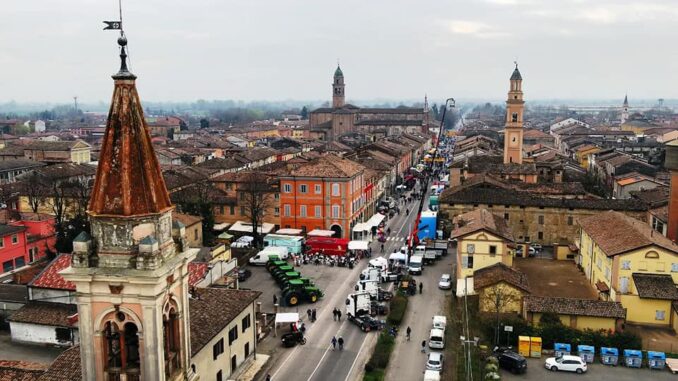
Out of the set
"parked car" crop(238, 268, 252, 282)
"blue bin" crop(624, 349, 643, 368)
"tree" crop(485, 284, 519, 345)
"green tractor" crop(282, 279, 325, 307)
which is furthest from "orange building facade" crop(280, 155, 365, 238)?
"blue bin" crop(624, 349, 643, 368)

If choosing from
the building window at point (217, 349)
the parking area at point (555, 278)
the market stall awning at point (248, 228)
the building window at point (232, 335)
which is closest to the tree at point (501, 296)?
the parking area at point (555, 278)

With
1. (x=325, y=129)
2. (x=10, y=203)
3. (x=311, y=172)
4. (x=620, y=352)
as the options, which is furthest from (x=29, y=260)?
(x=325, y=129)

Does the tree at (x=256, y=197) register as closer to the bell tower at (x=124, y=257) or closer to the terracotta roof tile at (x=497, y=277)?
the terracotta roof tile at (x=497, y=277)

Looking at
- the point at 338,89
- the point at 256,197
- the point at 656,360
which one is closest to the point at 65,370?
the point at 656,360

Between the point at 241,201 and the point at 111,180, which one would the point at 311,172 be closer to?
the point at 241,201

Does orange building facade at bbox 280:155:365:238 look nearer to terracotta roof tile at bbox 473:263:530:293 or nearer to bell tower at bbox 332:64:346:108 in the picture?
terracotta roof tile at bbox 473:263:530:293

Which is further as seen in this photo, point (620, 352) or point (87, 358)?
point (620, 352)
